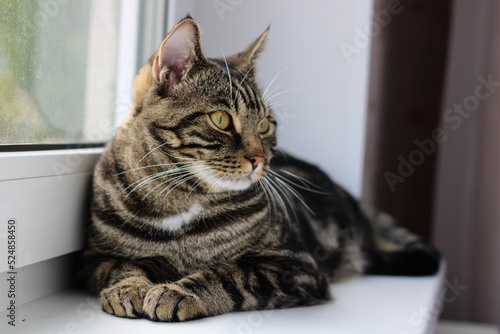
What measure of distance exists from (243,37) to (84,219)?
0.70 metres

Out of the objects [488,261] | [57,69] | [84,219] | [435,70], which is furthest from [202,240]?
[435,70]

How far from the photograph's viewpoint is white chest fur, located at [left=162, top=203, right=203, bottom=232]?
1006 mm

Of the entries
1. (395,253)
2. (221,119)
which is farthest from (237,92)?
(395,253)

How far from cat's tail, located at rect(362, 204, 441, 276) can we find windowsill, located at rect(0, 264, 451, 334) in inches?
8.1

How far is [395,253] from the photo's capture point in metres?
1.52

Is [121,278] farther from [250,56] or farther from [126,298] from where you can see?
[250,56]

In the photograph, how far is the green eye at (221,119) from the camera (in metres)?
0.99

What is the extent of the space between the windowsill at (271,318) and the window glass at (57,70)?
12.1 inches

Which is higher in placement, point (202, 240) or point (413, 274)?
point (202, 240)

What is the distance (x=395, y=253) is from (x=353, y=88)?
49cm

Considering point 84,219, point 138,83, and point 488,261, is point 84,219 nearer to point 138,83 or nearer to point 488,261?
point 138,83

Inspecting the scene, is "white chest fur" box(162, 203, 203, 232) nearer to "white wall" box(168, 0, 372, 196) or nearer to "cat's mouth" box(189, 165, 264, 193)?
"cat's mouth" box(189, 165, 264, 193)

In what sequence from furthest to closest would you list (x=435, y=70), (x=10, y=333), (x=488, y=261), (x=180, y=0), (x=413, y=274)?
1. (x=435, y=70)
2. (x=488, y=261)
3. (x=413, y=274)
4. (x=180, y=0)
5. (x=10, y=333)

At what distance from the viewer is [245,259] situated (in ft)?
3.39
